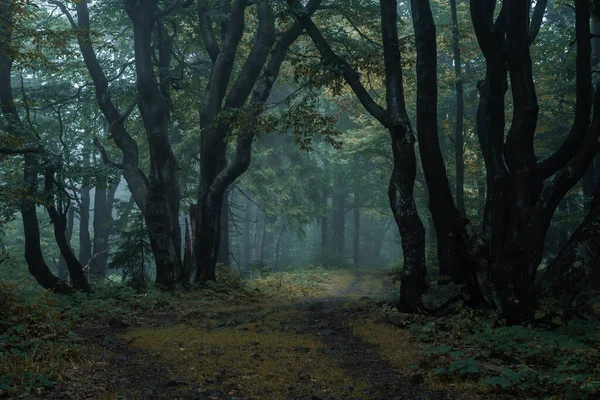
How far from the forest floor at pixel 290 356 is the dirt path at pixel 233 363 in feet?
0.05

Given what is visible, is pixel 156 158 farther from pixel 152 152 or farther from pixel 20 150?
pixel 20 150

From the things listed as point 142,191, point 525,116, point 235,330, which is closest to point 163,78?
point 142,191

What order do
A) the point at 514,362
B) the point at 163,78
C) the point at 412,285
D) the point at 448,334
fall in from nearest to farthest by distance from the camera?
the point at 514,362 < the point at 448,334 < the point at 412,285 < the point at 163,78

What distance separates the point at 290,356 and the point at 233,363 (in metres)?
0.91

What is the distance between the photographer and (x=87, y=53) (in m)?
16.5

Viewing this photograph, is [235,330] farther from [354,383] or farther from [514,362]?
[514,362]

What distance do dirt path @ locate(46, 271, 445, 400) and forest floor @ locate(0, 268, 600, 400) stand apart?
17mm

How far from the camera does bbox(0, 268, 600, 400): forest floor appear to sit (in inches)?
220

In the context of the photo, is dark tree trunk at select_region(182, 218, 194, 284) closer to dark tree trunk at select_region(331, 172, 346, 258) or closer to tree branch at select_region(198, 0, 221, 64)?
tree branch at select_region(198, 0, 221, 64)

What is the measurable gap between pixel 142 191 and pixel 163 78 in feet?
13.3

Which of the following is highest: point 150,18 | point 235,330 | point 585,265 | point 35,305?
point 150,18

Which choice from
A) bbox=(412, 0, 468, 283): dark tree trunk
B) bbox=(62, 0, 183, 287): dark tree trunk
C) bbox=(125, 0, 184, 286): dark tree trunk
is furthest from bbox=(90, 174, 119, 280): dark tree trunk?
bbox=(412, 0, 468, 283): dark tree trunk

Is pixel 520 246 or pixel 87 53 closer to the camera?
pixel 520 246

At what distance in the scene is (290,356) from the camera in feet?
24.7
